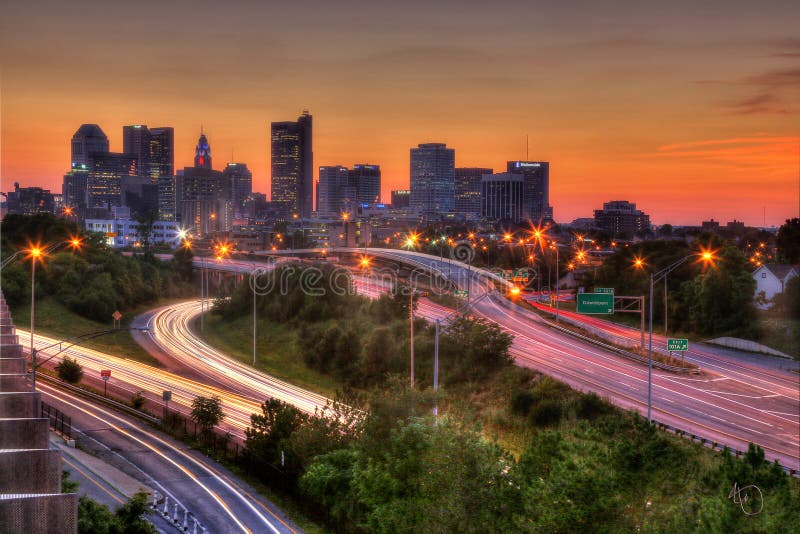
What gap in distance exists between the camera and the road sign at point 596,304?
36125 mm

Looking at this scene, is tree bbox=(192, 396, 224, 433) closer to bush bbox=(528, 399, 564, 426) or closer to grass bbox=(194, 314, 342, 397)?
grass bbox=(194, 314, 342, 397)

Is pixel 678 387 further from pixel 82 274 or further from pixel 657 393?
pixel 82 274

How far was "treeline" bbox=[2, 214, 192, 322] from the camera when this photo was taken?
197ft

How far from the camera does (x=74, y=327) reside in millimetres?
55031

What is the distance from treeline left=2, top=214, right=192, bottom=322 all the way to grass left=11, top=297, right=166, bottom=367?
133cm

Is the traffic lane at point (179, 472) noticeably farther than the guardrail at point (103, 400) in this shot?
No

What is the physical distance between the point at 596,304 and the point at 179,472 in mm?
22035

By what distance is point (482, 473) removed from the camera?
14625mm

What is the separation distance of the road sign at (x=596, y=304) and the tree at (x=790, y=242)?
42.6m

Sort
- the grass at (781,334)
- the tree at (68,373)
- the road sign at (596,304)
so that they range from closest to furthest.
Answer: the road sign at (596,304) → the tree at (68,373) → the grass at (781,334)

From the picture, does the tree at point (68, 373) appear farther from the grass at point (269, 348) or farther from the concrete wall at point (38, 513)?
the concrete wall at point (38, 513)

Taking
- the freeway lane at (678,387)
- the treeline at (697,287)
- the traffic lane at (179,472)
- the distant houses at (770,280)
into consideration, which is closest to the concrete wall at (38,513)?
the traffic lane at (179,472)

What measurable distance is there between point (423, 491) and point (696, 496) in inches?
236

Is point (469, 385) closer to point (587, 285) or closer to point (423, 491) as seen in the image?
point (423, 491)
